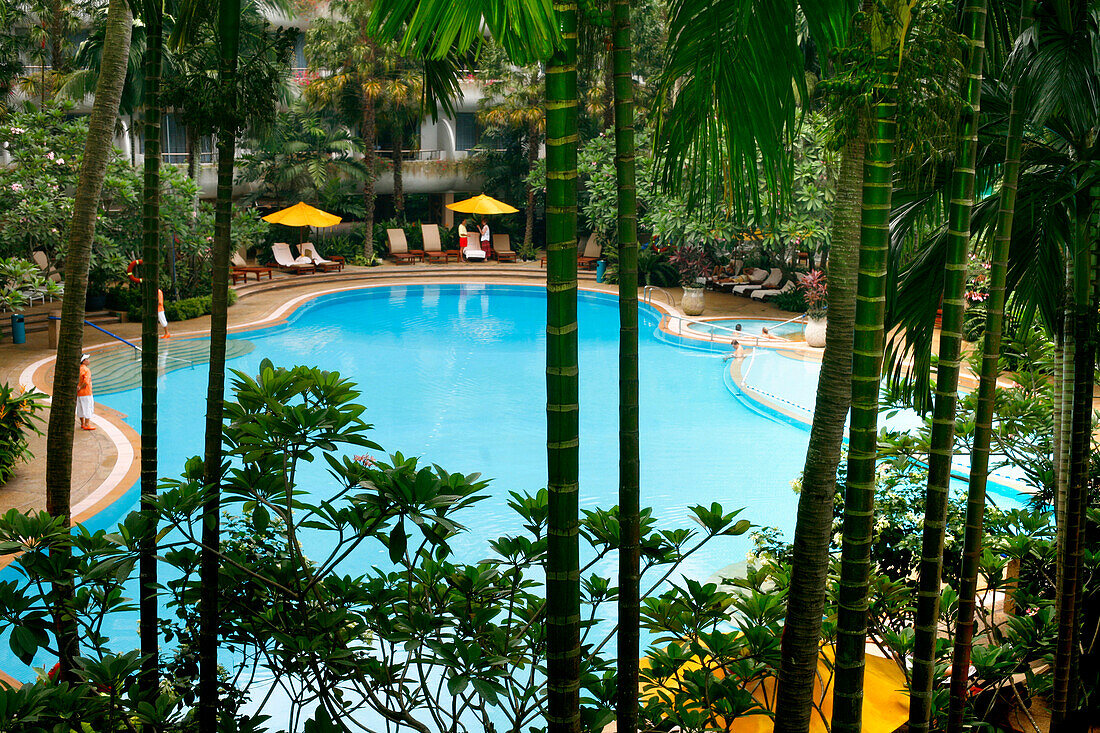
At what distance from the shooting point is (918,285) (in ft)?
14.3

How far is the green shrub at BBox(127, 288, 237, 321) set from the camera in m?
19.5

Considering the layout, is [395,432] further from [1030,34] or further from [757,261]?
[757,261]

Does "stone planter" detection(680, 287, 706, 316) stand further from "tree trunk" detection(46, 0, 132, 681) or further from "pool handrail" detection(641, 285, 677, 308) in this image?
"tree trunk" detection(46, 0, 132, 681)

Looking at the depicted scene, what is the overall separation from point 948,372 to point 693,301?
18839 millimetres

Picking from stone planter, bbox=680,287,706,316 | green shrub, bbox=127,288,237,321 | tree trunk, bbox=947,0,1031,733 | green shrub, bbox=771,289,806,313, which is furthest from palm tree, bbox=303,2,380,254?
tree trunk, bbox=947,0,1031,733

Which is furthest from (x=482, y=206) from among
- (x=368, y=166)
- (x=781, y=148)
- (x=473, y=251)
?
(x=781, y=148)

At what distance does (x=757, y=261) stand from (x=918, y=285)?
844 inches

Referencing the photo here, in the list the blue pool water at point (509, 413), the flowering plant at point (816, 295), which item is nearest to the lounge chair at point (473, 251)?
the blue pool water at point (509, 413)

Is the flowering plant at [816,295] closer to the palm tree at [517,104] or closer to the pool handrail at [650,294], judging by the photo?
the pool handrail at [650,294]

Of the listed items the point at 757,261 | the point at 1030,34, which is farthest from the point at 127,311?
the point at 1030,34

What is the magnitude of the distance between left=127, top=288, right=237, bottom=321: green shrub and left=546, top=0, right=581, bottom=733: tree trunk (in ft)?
61.6

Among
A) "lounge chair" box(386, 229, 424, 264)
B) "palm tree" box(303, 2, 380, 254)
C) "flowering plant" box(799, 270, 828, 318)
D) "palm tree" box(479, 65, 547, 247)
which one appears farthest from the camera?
"lounge chair" box(386, 229, 424, 264)

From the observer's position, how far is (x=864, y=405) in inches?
103

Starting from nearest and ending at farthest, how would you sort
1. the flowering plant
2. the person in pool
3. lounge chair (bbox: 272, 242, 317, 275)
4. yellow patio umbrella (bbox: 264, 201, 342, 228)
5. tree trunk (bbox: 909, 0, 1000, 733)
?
1. tree trunk (bbox: 909, 0, 1000, 733)
2. the person in pool
3. the flowering plant
4. yellow patio umbrella (bbox: 264, 201, 342, 228)
5. lounge chair (bbox: 272, 242, 317, 275)
